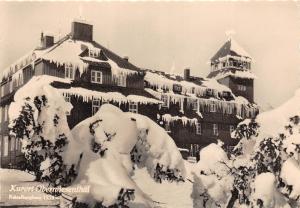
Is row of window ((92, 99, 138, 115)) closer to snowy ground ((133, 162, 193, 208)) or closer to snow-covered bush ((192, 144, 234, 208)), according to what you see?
snowy ground ((133, 162, 193, 208))

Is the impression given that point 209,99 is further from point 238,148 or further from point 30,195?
point 30,195

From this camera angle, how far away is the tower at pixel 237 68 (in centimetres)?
952

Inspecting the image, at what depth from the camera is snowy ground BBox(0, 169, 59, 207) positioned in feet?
26.2

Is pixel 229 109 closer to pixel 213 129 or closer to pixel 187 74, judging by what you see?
pixel 213 129

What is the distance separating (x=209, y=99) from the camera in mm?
10273

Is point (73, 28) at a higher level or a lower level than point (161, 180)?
higher

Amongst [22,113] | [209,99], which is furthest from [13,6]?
[209,99]

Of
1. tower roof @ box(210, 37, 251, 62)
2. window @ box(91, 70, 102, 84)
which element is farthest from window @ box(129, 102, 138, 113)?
tower roof @ box(210, 37, 251, 62)

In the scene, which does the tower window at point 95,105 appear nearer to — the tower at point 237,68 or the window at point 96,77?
the window at point 96,77

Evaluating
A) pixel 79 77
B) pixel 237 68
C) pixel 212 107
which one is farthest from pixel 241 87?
pixel 79 77

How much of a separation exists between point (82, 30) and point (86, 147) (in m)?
1.85

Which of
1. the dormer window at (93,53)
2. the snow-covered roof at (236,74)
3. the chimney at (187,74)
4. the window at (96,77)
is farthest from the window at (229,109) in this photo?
the dormer window at (93,53)

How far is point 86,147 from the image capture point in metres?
8.20

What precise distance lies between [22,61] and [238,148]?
3642 mm
